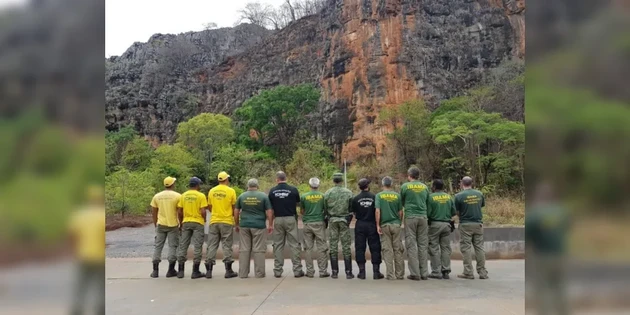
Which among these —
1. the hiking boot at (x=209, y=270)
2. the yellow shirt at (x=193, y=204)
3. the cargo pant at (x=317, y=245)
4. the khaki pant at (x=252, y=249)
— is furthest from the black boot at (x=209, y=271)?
the cargo pant at (x=317, y=245)

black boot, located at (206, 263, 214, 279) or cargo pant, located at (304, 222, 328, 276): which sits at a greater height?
cargo pant, located at (304, 222, 328, 276)

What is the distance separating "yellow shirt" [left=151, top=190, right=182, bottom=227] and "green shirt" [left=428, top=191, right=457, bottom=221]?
3925 mm

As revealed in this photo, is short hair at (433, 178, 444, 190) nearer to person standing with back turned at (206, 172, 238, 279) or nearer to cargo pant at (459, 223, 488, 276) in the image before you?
cargo pant at (459, 223, 488, 276)

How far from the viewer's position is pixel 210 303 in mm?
5055

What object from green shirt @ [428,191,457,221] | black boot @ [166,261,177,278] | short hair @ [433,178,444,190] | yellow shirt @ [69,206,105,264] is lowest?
black boot @ [166,261,177,278]

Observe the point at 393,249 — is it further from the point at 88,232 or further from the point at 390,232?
the point at 88,232

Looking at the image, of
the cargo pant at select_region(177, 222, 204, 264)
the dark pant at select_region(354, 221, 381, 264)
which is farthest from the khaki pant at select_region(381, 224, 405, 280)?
the cargo pant at select_region(177, 222, 204, 264)

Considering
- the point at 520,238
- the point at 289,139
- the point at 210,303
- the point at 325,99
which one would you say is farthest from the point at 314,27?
the point at 210,303

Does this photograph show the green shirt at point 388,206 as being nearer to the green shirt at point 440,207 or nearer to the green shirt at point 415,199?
the green shirt at point 415,199

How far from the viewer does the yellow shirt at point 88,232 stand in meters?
1.68

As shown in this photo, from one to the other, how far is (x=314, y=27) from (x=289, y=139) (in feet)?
62.7

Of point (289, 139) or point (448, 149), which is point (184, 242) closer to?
point (448, 149)

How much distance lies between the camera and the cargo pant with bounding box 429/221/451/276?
6.74m

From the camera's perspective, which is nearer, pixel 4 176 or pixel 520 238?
pixel 4 176
